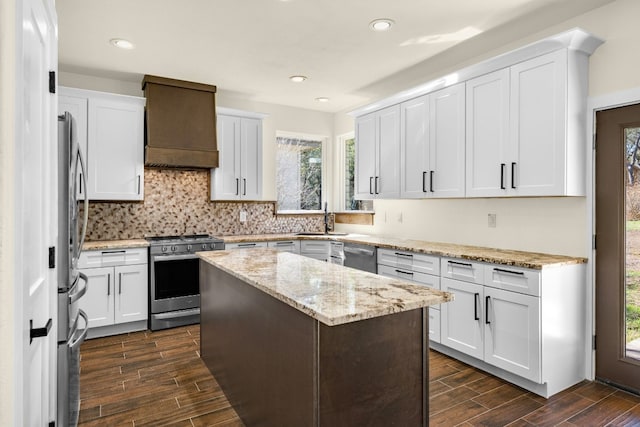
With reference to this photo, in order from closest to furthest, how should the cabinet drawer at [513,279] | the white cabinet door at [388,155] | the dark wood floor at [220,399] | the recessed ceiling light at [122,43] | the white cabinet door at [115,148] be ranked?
the dark wood floor at [220,399] → the cabinet drawer at [513,279] → the recessed ceiling light at [122,43] → the white cabinet door at [115,148] → the white cabinet door at [388,155]

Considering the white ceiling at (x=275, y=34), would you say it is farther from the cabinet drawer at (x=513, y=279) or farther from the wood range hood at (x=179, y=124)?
the cabinet drawer at (x=513, y=279)

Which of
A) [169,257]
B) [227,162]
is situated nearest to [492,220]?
[227,162]

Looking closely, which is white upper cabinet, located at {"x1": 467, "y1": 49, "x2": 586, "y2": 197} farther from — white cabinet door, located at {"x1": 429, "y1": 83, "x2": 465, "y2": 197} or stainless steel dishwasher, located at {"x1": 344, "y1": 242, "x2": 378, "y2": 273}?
stainless steel dishwasher, located at {"x1": 344, "y1": 242, "x2": 378, "y2": 273}

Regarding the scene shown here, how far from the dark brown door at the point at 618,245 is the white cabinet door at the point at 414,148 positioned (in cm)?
139

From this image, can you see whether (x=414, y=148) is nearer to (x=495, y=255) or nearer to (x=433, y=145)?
(x=433, y=145)

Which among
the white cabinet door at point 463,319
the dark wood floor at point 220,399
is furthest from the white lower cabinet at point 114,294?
the white cabinet door at point 463,319

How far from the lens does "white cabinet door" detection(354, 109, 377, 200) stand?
4.52 m

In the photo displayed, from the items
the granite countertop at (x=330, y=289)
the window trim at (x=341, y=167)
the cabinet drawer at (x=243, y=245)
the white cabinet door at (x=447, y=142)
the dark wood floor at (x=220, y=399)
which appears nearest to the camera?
the granite countertop at (x=330, y=289)

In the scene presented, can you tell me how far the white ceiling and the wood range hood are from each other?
155 millimetres

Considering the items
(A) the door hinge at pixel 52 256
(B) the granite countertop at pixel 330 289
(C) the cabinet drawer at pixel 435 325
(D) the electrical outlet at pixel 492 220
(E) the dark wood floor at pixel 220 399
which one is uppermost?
(D) the electrical outlet at pixel 492 220

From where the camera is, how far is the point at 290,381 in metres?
1.74

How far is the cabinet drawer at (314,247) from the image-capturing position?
4.84m

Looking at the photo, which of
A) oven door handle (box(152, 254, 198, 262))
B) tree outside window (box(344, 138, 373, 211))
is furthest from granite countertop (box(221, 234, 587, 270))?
oven door handle (box(152, 254, 198, 262))

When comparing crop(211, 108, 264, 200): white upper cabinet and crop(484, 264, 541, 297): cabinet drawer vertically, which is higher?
crop(211, 108, 264, 200): white upper cabinet
